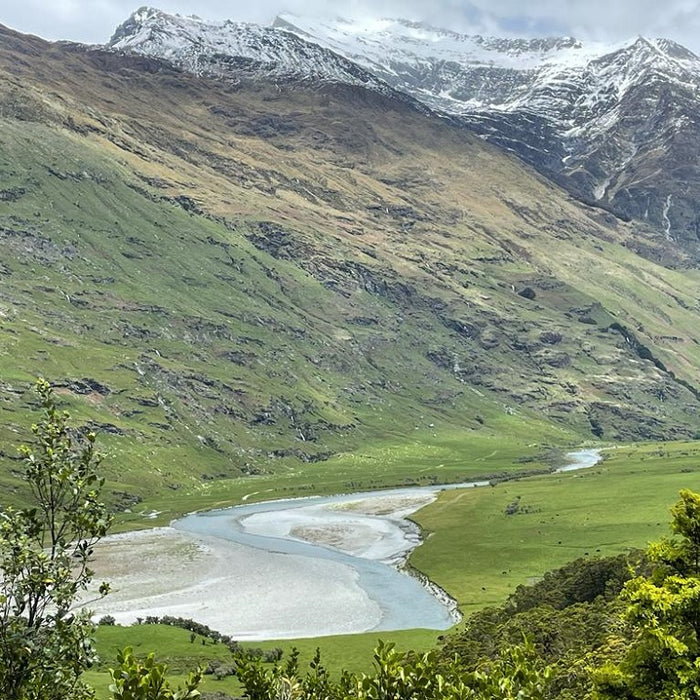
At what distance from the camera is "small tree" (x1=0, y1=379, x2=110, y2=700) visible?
53.5ft

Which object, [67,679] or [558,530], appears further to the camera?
[558,530]

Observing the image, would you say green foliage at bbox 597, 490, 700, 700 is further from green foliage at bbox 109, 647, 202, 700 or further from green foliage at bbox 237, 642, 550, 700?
green foliage at bbox 109, 647, 202, 700

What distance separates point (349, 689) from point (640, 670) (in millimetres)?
10776

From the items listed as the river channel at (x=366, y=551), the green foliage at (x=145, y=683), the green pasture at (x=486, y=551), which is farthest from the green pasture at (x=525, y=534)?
the green foliage at (x=145, y=683)

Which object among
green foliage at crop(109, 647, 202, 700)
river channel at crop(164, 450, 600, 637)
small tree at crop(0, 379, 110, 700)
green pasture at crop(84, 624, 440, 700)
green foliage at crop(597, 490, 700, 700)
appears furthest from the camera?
river channel at crop(164, 450, 600, 637)

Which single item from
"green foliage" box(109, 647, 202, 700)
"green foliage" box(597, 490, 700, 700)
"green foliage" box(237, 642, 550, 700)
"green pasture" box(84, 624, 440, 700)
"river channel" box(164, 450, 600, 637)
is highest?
"green foliage" box(109, 647, 202, 700)

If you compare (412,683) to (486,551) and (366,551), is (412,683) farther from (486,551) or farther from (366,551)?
(366,551)

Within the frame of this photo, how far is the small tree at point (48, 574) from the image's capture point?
53.5 ft

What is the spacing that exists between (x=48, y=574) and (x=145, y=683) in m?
3.66

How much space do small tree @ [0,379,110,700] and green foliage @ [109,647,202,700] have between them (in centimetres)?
171

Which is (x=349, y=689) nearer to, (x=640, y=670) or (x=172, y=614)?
(x=640, y=670)

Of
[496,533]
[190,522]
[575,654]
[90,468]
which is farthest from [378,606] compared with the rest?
[90,468]

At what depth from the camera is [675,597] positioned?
84.2 feet

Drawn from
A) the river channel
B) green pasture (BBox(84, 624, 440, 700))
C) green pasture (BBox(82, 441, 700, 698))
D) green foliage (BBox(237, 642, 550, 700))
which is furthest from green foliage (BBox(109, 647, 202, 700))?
the river channel
